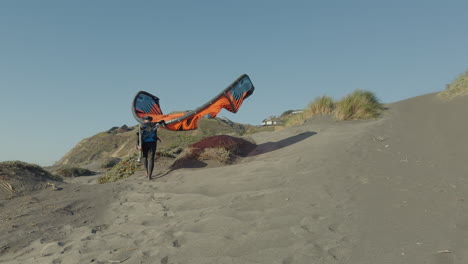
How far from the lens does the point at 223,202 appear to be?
4168mm

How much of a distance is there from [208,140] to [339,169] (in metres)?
4.83

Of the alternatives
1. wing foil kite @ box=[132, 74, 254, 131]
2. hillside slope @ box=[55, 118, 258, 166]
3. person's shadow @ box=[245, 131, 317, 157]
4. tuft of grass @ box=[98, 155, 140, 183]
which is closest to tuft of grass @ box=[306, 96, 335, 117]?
person's shadow @ box=[245, 131, 317, 157]

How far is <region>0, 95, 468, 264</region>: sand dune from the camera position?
2.62 meters

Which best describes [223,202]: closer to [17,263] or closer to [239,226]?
[239,226]

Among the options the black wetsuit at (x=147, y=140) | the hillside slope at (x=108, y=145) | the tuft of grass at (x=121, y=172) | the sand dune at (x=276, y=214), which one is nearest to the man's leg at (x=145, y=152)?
the black wetsuit at (x=147, y=140)

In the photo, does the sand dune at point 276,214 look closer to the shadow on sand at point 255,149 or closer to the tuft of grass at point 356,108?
the shadow on sand at point 255,149

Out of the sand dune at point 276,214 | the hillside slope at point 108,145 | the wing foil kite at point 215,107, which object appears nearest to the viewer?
the sand dune at point 276,214

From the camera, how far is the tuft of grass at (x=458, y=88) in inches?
442

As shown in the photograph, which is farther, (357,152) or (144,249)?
(357,152)

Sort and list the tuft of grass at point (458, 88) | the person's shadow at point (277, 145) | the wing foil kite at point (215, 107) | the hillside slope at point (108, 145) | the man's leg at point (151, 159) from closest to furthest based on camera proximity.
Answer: the man's leg at point (151, 159)
the wing foil kite at point (215, 107)
the person's shadow at point (277, 145)
the tuft of grass at point (458, 88)
the hillside slope at point (108, 145)

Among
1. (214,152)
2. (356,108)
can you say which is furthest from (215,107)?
(356,108)

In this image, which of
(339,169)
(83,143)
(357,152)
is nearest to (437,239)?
(339,169)

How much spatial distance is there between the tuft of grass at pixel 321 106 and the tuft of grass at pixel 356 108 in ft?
1.88

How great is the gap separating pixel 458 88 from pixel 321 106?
5251 mm
